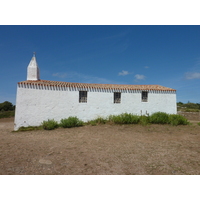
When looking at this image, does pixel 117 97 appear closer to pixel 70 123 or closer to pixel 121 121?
pixel 121 121

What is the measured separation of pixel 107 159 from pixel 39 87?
8060 millimetres

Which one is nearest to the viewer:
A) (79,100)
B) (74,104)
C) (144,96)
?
(74,104)

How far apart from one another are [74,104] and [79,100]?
0.52m

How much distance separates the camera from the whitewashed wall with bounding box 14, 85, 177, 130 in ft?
32.5

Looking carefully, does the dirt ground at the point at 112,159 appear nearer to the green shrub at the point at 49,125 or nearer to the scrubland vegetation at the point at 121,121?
the scrubland vegetation at the point at 121,121

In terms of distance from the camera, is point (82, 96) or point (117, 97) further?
point (117, 97)

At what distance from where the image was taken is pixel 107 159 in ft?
13.9

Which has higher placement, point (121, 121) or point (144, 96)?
point (144, 96)

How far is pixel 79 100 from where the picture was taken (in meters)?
10.8

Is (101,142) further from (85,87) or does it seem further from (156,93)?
(156,93)

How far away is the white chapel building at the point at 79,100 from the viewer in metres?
9.94

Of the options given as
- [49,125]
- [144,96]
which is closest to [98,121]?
[49,125]
